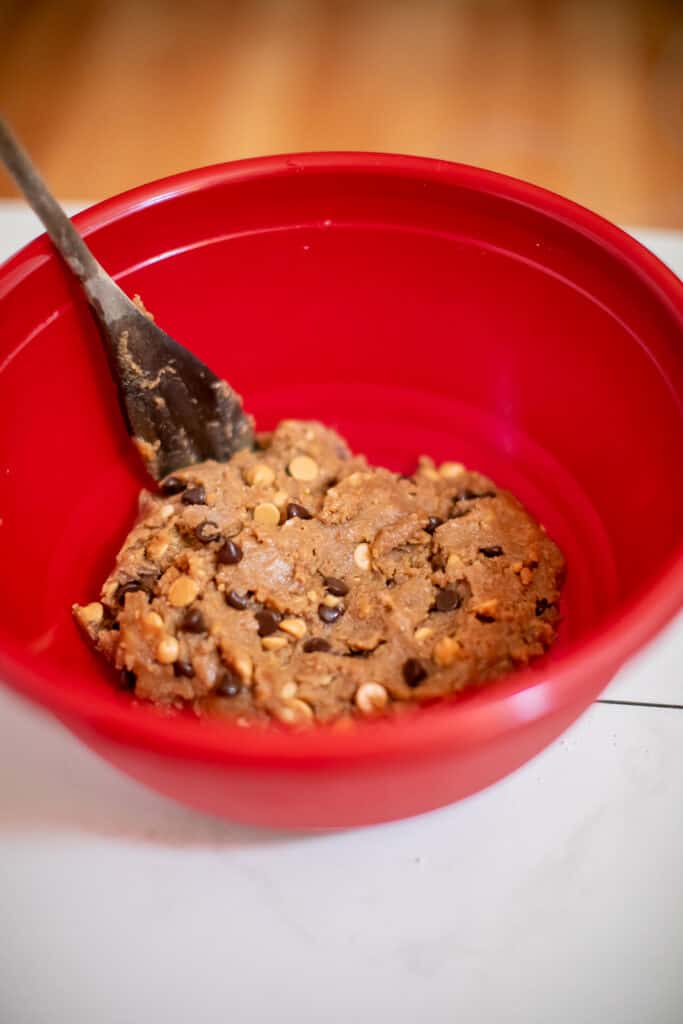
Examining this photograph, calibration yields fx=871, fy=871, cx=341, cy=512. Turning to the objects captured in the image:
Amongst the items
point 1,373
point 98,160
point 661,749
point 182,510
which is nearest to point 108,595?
point 182,510

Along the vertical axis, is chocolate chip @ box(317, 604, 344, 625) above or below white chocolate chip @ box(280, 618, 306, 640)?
above

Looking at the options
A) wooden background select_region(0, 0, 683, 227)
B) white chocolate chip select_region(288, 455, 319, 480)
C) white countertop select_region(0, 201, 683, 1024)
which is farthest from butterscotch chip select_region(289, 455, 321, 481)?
wooden background select_region(0, 0, 683, 227)

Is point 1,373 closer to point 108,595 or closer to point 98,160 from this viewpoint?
point 108,595

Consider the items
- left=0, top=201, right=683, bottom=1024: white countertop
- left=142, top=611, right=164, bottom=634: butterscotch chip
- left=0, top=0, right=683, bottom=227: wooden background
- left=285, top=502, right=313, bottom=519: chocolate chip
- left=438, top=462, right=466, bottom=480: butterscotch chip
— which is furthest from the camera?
left=0, top=0, right=683, bottom=227: wooden background

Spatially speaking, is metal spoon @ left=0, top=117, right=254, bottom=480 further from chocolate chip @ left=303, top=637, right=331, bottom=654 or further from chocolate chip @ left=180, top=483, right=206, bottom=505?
chocolate chip @ left=303, top=637, right=331, bottom=654

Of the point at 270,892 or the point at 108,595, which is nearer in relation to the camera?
the point at 270,892

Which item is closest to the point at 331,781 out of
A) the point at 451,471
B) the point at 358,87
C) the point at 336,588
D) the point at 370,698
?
the point at 370,698

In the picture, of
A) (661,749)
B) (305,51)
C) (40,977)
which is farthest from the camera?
(305,51)
